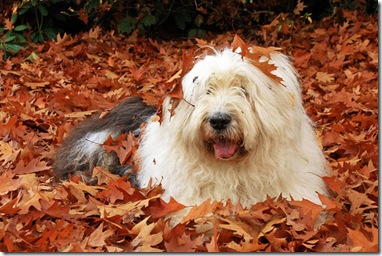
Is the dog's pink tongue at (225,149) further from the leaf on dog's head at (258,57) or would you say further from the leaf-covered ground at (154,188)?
the leaf on dog's head at (258,57)

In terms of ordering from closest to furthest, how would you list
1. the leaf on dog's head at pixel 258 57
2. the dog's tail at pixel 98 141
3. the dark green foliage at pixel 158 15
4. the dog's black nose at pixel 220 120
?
1. the dog's black nose at pixel 220 120
2. the leaf on dog's head at pixel 258 57
3. the dog's tail at pixel 98 141
4. the dark green foliage at pixel 158 15

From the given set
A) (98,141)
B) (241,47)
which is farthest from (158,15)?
(241,47)

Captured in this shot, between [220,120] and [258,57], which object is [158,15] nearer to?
[258,57]

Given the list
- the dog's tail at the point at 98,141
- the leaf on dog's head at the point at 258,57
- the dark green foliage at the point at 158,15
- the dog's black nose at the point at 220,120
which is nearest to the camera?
the dog's black nose at the point at 220,120

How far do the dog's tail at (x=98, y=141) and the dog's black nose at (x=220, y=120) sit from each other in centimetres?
123

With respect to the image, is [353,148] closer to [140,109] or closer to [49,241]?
[140,109]

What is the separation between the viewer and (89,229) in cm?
381

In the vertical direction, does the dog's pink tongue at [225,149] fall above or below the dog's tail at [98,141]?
above

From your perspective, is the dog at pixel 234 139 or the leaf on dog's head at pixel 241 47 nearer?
the dog at pixel 234 139

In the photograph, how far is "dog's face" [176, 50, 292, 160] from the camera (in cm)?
363

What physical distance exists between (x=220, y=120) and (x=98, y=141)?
170 cm

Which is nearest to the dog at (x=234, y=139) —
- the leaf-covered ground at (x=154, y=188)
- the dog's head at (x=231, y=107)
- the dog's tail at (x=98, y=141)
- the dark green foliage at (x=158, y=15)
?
the dog's head at (x=231, y=107)

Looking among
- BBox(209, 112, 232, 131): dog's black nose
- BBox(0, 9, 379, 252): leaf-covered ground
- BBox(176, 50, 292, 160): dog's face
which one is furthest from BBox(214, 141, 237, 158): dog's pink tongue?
BBox(0, 9, 379, 252): leaf-covered ground

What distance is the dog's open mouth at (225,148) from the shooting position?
3703 mm
